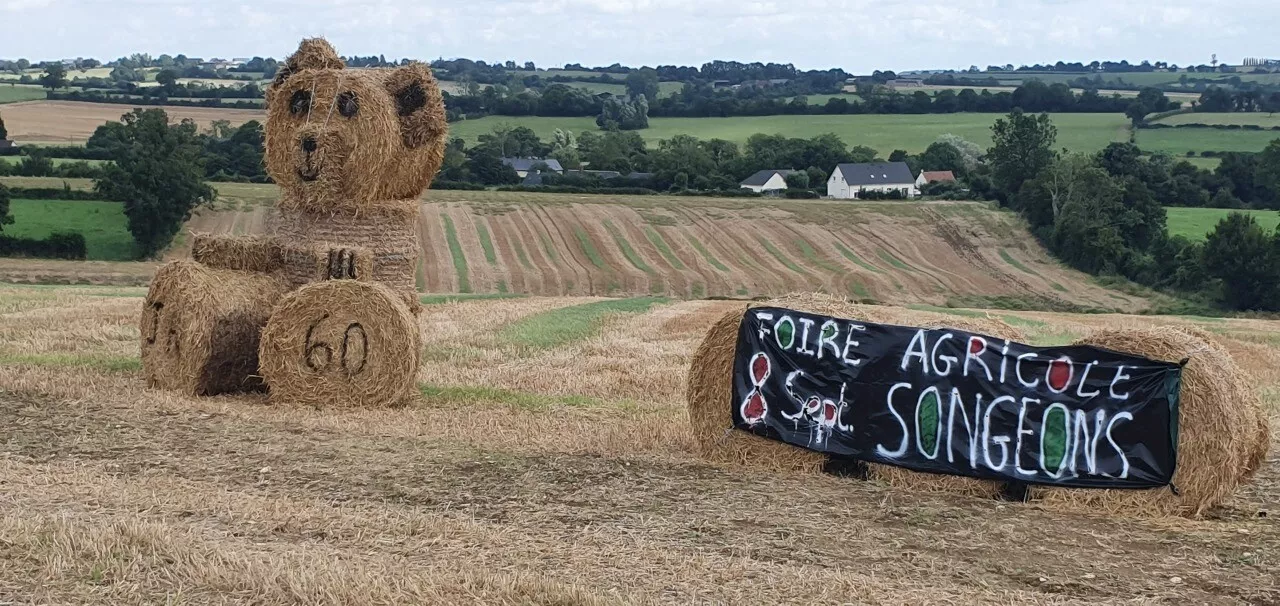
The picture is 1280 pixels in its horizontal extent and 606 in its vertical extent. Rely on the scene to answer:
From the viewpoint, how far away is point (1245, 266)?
148ft

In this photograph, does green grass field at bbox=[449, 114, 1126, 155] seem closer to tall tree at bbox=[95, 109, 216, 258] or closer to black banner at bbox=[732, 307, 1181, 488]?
tall tree at bbox=[95, 109, 216, 258]

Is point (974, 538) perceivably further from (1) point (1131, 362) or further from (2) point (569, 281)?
(2) point (569, 281)

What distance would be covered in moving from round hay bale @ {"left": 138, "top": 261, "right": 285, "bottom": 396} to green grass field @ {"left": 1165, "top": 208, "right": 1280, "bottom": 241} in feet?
154

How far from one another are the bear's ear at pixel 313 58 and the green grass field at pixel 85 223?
29031mm

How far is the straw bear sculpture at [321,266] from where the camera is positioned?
13.6 metres

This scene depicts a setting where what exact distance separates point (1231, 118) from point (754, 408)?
100814 mm

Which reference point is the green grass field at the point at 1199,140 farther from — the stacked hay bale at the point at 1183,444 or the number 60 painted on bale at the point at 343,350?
the stacked hay bale at the point at 1183,444

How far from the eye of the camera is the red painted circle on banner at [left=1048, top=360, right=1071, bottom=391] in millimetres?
9930

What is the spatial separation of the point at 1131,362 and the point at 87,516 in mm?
7451

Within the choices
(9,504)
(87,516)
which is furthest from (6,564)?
(9,504)

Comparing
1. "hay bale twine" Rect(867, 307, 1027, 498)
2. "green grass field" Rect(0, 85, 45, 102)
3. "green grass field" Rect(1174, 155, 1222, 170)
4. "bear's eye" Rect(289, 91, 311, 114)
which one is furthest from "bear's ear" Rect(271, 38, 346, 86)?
"green grass field" Rect(0, 85, 45, 102)

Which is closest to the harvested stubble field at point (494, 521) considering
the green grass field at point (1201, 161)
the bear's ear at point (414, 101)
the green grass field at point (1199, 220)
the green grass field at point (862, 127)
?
the bear's ear at point (414, 101)

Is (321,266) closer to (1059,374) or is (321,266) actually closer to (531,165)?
(1059,374)

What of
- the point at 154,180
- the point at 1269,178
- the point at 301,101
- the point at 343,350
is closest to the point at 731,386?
the point at 343,350
